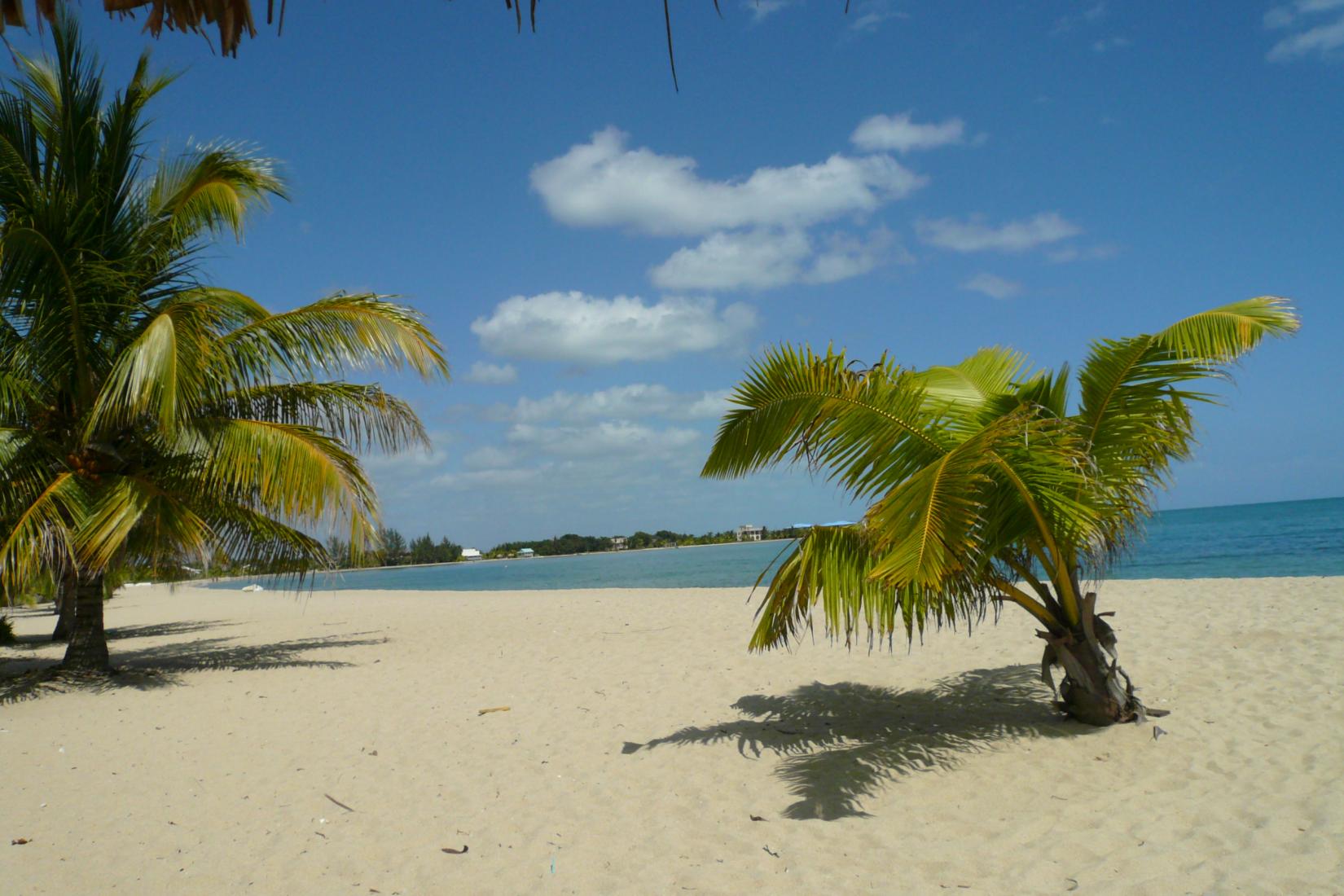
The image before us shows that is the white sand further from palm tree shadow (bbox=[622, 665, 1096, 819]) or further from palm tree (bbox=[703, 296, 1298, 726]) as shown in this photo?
palm tree (bbox=[703, 296, 1298, 726])

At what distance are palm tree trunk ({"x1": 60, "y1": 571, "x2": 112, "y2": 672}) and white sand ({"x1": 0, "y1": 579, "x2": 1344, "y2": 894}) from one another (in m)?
0.76

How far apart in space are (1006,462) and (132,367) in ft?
25.3

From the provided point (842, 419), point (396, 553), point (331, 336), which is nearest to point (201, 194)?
point (331, 336)

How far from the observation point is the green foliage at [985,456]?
451 centimetres

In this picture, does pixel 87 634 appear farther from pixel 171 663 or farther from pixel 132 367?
pixel 132 367

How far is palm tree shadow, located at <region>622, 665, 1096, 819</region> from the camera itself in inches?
181

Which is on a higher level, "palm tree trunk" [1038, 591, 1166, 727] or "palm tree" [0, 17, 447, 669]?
"palm tree" [0, 17, 447, 669]

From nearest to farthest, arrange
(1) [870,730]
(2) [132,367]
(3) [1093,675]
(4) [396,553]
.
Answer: (3) [1093,675] → (1) [870,730] → (2) [132,367] → (4) [396,553]

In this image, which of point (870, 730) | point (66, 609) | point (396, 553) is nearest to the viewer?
point (870, 730)

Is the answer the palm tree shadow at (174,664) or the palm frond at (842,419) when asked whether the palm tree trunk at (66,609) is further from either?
A: the palm frond at (842,419)

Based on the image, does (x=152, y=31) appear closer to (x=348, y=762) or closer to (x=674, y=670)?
(x=348, y=762)

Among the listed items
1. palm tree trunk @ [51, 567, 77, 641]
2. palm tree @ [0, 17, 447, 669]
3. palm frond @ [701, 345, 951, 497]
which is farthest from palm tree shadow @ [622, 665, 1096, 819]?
palm tree trunk @ [51, 567, 77, 641]

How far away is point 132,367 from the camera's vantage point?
25.3 ft

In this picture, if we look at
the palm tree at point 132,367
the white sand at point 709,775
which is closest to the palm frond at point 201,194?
the palm tree at point 132,367
